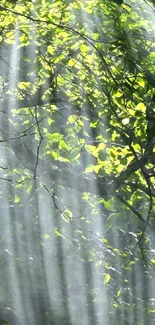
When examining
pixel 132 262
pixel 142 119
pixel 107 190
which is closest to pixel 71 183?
pixel 107 190

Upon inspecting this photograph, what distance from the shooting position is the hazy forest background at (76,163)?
2887 mm

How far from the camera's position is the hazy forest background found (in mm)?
2887

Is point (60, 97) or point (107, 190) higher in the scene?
point (60, 97)

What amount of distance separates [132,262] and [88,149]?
99cm

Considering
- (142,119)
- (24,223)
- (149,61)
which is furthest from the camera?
(24,223)

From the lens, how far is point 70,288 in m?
3.61

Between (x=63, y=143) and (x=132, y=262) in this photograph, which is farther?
(x=132, y=262)

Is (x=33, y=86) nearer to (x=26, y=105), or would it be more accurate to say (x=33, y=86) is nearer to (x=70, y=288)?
(x=26, y=105)

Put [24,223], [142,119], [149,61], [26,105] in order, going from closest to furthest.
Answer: [142,119] < [26,105] < [149,61] < [24,223]

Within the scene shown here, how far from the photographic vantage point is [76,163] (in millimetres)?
3152

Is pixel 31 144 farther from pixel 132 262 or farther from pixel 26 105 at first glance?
pixel 132 262

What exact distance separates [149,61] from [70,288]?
4.73ft

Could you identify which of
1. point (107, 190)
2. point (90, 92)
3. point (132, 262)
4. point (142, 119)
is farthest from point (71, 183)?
point (132, 262)

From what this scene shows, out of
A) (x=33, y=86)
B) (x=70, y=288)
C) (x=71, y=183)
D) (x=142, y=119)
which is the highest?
(x=33, y=86)
